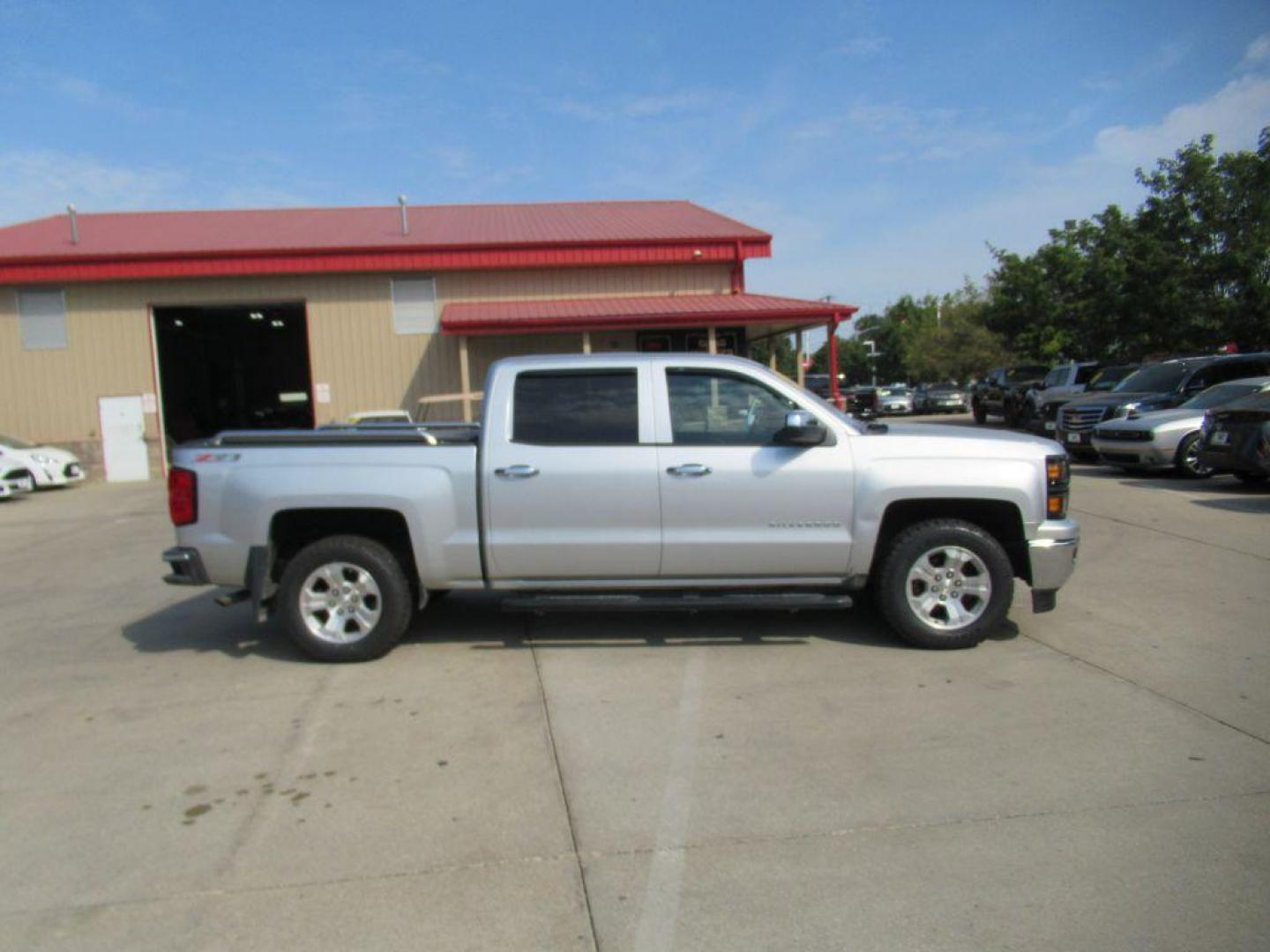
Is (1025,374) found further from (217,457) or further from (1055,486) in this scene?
(217,457)

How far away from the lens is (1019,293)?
3619cm

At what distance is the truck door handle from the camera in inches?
230

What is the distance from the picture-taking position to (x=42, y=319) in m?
21.9

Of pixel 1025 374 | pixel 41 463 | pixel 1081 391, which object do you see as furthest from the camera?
pixel 1025 374

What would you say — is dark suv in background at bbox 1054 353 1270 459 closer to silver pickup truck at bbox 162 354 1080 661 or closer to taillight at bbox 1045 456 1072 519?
taillight at bbox 1045 456 1072 519

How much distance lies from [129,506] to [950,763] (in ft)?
51.3

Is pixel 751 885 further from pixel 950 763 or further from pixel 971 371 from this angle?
pixel 971 371

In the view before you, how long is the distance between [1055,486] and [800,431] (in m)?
1.67

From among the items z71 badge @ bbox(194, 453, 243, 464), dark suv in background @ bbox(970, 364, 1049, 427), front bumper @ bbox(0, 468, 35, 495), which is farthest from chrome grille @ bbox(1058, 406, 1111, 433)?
front bumper @ bbox(0, 468, 35, 495)

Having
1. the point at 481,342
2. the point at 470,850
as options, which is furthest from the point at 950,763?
the point at 481,342

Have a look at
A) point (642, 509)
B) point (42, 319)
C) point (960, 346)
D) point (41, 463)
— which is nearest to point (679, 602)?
point (642, 509)

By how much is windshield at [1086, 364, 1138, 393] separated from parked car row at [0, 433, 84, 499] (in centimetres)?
2195

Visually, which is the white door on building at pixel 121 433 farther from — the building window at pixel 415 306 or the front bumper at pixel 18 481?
the building window at pixel 415 306

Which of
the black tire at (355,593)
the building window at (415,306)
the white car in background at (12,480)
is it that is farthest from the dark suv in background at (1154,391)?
the white car in background at (12,480)
